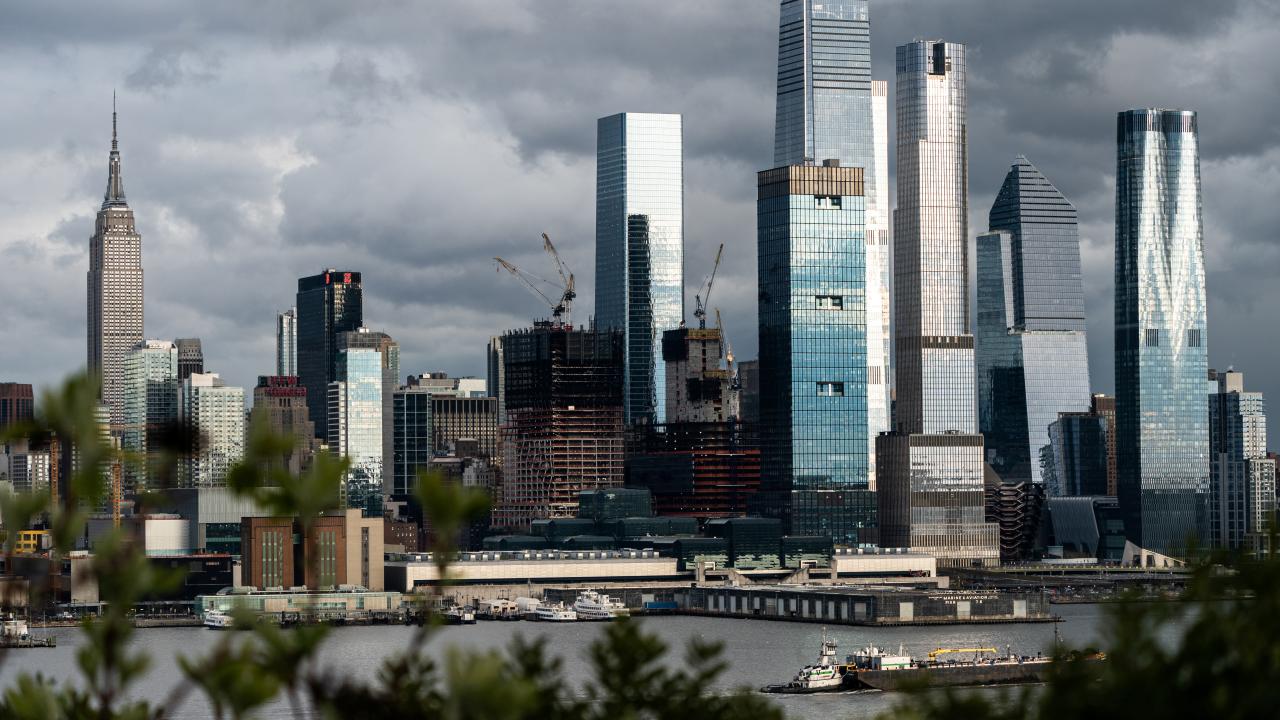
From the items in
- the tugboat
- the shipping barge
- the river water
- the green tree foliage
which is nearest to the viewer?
the green tree foliage

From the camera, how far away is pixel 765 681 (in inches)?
5674

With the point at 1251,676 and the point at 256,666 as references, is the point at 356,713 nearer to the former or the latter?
the point at 256,666

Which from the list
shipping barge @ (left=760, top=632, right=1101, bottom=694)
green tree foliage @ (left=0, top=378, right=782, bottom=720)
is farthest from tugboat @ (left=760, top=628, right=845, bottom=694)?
green tree foliage @ (left=0, top=378, right=782, bottom=720)

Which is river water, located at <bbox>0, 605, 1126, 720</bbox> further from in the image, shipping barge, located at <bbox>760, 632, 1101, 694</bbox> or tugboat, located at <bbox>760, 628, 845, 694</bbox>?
shipping barge, located at <bbox>760, 632, 1101, 694</bbox>

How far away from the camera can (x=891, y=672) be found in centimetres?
14762

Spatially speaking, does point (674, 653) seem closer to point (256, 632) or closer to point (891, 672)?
point (891, 672)

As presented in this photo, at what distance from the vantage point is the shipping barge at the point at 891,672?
141500 mm

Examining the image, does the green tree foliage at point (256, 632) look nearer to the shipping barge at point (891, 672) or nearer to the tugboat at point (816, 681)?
the tugboat at point (816, 681)

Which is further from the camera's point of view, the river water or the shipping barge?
the shipping barge

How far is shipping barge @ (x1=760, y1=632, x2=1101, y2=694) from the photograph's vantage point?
142 metres

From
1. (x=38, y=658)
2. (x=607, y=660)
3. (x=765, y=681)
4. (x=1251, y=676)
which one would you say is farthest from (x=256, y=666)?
(x=38, y=658)

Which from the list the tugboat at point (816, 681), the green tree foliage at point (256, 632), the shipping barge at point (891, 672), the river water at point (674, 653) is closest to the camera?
the green tree foliage at point (256, 632)

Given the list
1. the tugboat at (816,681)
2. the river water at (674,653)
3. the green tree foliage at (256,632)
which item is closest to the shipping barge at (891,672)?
the tugboat at (816,681)

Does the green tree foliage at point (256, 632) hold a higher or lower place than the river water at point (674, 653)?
higher
